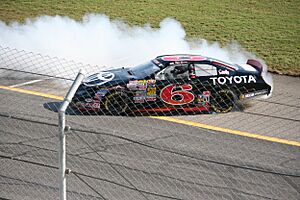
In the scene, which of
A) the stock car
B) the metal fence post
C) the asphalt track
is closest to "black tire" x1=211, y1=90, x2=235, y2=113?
the stock car

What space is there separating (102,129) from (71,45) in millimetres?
5371

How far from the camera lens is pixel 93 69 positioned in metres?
13.2

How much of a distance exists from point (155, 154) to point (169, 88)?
1828 mm

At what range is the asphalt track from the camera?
785 cm

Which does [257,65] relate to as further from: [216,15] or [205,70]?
[216,15]

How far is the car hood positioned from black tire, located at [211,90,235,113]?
1530 millimetres

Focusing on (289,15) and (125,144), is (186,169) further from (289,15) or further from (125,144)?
(289,15)

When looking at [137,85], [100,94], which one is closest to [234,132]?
[137,85]

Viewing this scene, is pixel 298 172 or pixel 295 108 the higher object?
pixel 295 108

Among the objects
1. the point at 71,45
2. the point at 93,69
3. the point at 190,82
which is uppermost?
the point at 71,45

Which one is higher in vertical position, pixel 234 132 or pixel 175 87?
pixel 175 87

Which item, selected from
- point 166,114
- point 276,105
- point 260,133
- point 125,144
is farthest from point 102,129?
point 276,105

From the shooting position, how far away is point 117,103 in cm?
1031

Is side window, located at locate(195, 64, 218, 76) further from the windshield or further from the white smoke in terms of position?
the white smoke
